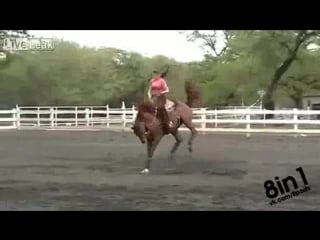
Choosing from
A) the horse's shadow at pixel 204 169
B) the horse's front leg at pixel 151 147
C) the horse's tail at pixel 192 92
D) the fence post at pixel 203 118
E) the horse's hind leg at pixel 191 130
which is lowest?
the horse's shadow at pixel 204 169

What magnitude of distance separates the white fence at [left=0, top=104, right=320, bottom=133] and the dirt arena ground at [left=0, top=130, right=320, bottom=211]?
94 mm

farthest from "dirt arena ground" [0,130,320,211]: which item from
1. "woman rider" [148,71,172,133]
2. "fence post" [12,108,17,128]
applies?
"woman rider" [148,71,172,133]

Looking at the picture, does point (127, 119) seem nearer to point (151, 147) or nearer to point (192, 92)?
point (151, 147)

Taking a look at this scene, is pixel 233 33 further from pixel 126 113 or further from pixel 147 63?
pixel 126 113

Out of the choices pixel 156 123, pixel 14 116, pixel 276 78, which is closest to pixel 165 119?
pixel 156 123

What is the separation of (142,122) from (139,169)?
0.44m

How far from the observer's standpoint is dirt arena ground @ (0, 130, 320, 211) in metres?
4.48

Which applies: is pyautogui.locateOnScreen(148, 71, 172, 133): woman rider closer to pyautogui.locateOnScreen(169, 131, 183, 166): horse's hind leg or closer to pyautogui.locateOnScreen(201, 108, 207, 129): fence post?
pyautogui.locateOnScreen(169, 131, 183, 166): horse's hind leg

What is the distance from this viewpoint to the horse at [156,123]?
5168 millimetres

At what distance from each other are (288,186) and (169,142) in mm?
1178

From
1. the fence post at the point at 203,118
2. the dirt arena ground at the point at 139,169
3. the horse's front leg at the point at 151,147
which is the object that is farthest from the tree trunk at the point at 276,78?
the horse's front leg at the point at 151,147

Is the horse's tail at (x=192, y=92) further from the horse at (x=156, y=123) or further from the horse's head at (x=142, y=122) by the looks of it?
the horse's head at (x=142, y=122)
